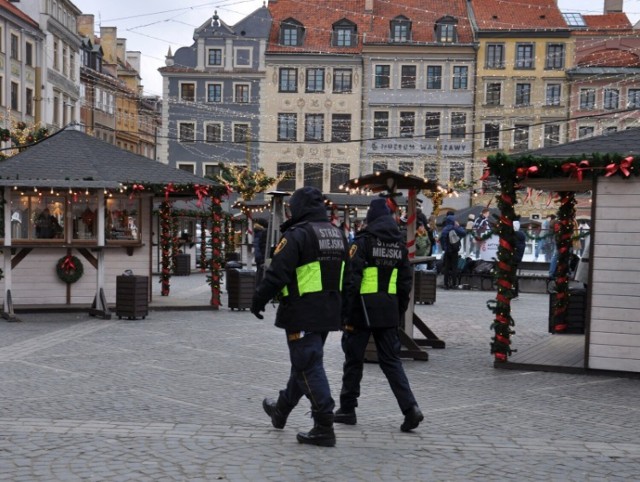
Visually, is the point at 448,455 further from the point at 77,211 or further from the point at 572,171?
the point at 77,211

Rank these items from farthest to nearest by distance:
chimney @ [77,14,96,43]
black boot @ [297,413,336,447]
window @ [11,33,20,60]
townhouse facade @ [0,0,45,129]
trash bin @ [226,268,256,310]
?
chimney @ [77,14,96,43] → window @ [11,33,20,60] → townhouse facade @ [0,0,45,129] → trash bin @ [226,268,256,310] → black boot @ [297,413,336,447]

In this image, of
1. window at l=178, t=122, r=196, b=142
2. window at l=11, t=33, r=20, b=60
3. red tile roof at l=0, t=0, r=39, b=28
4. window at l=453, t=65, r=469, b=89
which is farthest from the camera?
window at l=178, t=122, r=196, b=142

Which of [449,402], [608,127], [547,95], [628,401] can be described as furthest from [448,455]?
[547,95]

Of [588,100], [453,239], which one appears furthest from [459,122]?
[453,239]

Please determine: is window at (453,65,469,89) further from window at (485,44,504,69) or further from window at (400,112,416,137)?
window at (400,112,416,137)

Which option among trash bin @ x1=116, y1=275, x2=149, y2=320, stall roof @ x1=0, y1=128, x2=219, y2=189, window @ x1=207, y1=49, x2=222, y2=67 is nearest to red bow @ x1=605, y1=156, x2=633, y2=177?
trash bin @ x1=116, y1=275, x2=149, y2=320

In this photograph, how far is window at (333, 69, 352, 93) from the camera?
53844 mm

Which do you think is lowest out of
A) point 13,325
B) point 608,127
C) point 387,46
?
point 13,325

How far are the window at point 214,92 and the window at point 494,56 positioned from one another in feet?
48.7

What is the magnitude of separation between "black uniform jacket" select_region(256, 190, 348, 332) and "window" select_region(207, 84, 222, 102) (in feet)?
158

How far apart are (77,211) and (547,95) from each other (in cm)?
4037

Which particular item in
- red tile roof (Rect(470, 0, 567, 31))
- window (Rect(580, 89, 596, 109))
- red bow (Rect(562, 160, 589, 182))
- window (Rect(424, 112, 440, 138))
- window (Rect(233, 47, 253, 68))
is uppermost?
red tile roof (Rect(470, 0, 567, 31))

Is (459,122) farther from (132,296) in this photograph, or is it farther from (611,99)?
(132,296)

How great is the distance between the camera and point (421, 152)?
53500 millimetres
